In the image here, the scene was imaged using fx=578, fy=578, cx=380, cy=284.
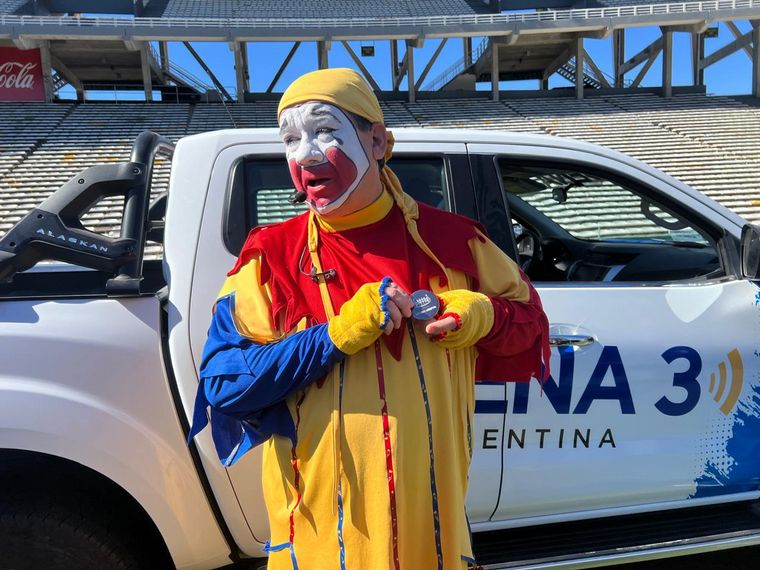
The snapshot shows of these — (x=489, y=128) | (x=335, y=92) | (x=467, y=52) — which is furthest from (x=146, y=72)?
(x=335, y=92)

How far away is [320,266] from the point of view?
128cm

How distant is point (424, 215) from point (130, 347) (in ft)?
3.20

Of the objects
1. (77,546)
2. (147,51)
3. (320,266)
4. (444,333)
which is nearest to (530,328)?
(444,333)

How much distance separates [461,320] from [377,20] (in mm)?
24793

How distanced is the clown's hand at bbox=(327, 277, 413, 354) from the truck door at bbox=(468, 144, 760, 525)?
3.26 feet

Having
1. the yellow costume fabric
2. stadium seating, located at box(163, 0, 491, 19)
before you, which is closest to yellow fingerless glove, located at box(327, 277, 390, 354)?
the yellow costume fabric

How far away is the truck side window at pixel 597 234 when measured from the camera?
2.38 m

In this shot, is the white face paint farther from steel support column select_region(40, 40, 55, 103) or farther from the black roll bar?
steel support column select_region(40, 40, 55, 103)

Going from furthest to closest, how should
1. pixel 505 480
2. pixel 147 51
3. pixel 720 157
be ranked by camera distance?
pixel 147 51, pixel 720 157, pixel 505 480

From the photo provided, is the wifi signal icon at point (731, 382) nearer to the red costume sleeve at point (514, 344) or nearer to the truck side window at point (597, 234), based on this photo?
the truck side window at point (597, 234)

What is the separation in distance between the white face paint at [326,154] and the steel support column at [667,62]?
2785cm

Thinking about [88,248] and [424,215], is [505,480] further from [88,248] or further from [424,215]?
[88,248]

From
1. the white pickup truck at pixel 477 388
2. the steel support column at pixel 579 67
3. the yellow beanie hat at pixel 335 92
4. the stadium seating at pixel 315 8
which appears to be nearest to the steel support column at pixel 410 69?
the stadium seating at pixel 315 8

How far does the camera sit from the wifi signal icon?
2.15 m
